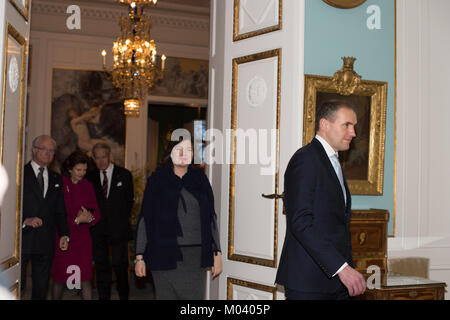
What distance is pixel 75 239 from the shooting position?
19.3ft

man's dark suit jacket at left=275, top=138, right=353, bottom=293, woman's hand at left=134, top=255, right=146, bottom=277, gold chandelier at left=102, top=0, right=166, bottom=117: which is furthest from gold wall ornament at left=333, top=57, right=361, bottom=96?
gold chandelier at left=102, top=0, right=166, bottom=117

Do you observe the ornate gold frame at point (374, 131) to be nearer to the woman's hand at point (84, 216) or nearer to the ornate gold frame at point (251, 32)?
the ornate gold frame at point (251, 32)

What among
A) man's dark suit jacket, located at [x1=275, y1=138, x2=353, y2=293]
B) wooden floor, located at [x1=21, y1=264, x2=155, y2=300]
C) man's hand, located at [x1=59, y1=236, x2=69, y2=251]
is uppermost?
man's dark suit jacket, located at [x1=275, y1=138, x2=353, y2=293]

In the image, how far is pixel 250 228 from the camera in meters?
4.58

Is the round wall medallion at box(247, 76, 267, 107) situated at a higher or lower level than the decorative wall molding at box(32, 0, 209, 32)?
lower

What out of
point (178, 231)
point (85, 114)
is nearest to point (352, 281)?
point (178, 231)

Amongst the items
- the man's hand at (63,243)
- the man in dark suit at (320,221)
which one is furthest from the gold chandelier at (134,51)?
the man in dark suit at (320,221)

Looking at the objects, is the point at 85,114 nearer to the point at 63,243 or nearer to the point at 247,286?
the point at 63,243

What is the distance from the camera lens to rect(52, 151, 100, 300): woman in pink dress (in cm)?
582

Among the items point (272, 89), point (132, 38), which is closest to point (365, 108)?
point (272, 89)

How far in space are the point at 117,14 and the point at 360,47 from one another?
6912 mm

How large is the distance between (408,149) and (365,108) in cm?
63

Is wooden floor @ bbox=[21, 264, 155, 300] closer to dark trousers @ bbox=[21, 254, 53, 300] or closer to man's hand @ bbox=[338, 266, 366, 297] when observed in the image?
dark trousers @ bbox=[21, 254, 53, 300]
